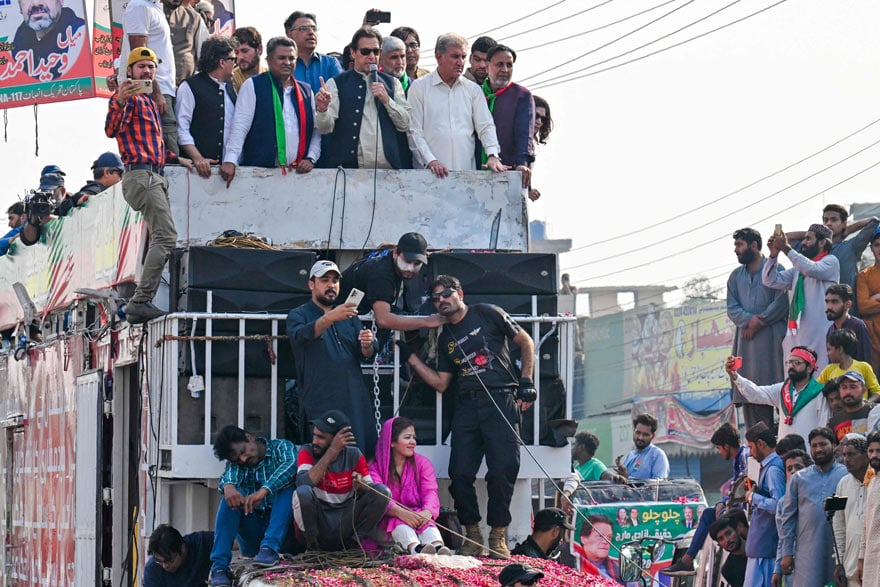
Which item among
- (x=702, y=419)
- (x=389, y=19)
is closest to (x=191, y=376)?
(x=389, y=19)

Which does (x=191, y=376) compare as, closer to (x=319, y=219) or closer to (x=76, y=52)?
(x=319, y=219)

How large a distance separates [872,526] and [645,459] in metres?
4.55

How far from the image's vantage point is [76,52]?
17031 mm

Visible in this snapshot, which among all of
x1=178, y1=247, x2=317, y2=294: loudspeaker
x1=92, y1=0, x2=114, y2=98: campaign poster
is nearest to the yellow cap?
x1=178, y1=247, x2=317, y2=294: loudspeaker

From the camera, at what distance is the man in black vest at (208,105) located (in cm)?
1258

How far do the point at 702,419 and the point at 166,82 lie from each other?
33.3 m

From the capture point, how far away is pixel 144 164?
11758 millimetres

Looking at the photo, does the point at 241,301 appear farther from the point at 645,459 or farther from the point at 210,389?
the point at 645,459

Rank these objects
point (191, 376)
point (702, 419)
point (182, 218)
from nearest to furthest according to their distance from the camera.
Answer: point (191, 376) → point (182, 218) → point (702, 419)

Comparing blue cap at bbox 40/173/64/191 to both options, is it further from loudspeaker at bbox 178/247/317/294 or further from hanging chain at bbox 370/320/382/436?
hanging chain at bbox 370/320/382/436

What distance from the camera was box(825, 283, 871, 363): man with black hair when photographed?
45.7 feet

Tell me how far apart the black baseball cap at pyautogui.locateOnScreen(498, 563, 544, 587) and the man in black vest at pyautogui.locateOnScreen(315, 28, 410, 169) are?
14.2ft

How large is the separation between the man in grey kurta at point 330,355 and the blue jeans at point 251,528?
0.60 metres

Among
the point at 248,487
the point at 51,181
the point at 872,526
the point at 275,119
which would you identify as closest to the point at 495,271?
the point at 275,119
